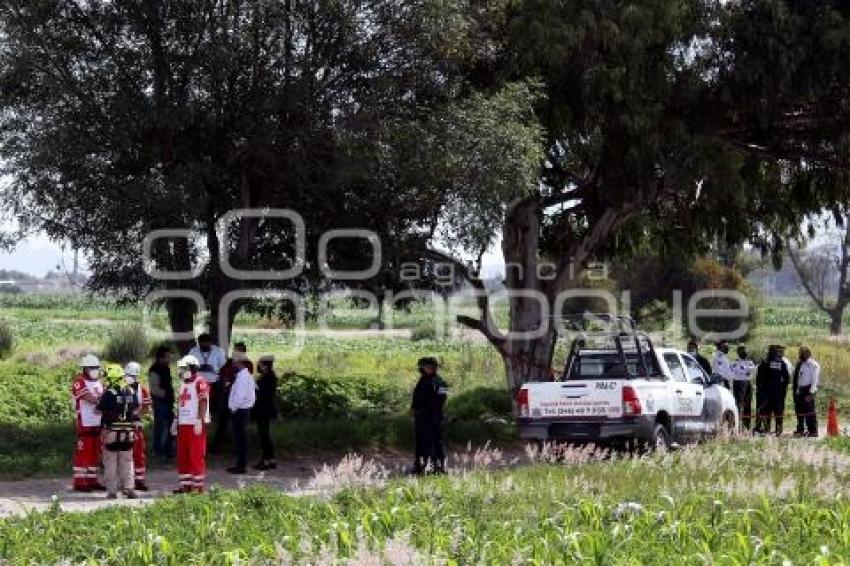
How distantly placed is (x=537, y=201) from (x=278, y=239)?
21.4ft

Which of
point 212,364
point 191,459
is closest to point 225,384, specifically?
point 212,364

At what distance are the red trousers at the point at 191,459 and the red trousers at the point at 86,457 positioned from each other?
3.81ft

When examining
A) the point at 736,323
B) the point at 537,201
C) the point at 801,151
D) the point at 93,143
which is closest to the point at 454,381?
the point at 537,201

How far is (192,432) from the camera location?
14977 mm

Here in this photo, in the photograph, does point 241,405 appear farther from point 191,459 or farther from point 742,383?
point 742,383

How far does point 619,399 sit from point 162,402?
21.4 feet

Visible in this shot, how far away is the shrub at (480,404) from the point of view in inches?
1005

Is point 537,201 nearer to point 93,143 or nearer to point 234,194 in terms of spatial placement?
point 234,194

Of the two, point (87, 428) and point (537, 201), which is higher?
point (537, 201)

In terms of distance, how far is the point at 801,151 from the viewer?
2422 centimetres

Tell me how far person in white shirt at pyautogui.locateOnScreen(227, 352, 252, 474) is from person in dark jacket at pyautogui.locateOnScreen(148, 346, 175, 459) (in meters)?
1.52

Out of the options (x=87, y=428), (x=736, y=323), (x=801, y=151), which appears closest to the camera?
(x=87, y=428)

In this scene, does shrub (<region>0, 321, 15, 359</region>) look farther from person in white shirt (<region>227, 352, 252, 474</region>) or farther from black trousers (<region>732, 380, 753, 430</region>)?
person in white shirt (<region>227, 352, 252, 474</region>)

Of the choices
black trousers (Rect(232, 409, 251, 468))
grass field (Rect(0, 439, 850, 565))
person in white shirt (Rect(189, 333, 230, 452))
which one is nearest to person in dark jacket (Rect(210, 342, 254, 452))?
person in white shirt (Rect(189, 333, 230, 452))
